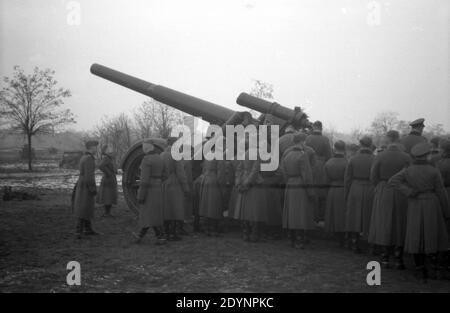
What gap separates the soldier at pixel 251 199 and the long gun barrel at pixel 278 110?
161cm

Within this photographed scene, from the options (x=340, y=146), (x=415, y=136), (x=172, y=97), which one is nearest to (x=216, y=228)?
(x=340, y=146)

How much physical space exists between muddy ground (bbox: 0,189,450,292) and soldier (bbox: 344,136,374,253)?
17.6 inches

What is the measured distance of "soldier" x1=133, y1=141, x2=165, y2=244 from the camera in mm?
7461

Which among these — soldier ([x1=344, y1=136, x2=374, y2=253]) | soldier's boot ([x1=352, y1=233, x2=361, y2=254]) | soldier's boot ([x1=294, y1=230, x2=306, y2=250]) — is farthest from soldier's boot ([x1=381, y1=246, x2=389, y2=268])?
soldier's boot ([x1=294, y1=230, x2=306, y2=250])

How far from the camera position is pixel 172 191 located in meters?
7.85

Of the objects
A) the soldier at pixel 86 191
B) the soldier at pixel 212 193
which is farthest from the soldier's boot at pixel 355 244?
the soldier at pixel 86 191

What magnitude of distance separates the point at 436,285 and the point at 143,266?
11.9 ft

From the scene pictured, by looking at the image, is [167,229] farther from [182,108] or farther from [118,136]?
[118,136]

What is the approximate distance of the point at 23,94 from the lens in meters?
29.3

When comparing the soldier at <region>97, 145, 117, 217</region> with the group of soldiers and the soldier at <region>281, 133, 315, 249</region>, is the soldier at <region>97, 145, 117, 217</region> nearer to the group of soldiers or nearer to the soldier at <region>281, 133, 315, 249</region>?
the group of soldiers

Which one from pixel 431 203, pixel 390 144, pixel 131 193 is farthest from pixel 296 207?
pixel 131 193

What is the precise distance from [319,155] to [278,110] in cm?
147
